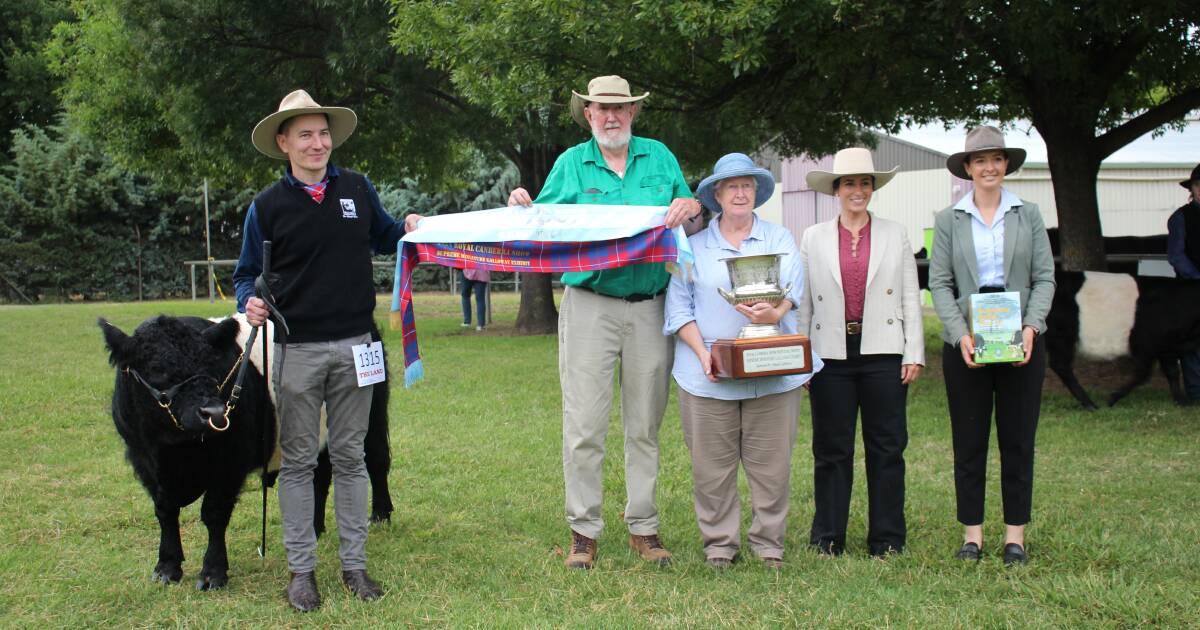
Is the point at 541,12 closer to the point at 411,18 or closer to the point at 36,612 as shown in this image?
the point at 411,18

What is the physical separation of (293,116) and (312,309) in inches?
34.9

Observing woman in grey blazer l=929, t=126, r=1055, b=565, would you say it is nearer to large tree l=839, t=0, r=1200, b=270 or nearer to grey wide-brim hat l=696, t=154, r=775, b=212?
grey wide-brim hat l=696, t=154, r=775, b=212

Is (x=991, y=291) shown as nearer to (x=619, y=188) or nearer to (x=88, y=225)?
(x=619, y=188)

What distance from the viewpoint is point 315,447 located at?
4770 millimetres

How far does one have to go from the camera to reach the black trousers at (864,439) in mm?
5000

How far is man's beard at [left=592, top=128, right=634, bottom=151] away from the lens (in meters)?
4.95

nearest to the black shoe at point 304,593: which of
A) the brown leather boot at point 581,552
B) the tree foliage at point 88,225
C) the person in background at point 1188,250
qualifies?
the brown leather boot at point 581,552

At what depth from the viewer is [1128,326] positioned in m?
9.83

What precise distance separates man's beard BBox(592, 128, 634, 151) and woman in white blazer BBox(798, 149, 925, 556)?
1.05 m

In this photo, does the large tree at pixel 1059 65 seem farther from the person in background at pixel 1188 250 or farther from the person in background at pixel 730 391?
the person in background at pixel 730 391

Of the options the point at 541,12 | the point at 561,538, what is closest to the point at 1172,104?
the point at 541,12

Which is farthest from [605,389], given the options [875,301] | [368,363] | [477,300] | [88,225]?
[88,225]

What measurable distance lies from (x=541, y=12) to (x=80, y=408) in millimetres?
5953

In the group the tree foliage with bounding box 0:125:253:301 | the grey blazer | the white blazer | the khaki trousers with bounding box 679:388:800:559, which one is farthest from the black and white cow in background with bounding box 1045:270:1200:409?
the tree foliage with bounding box 0:125:253:301
